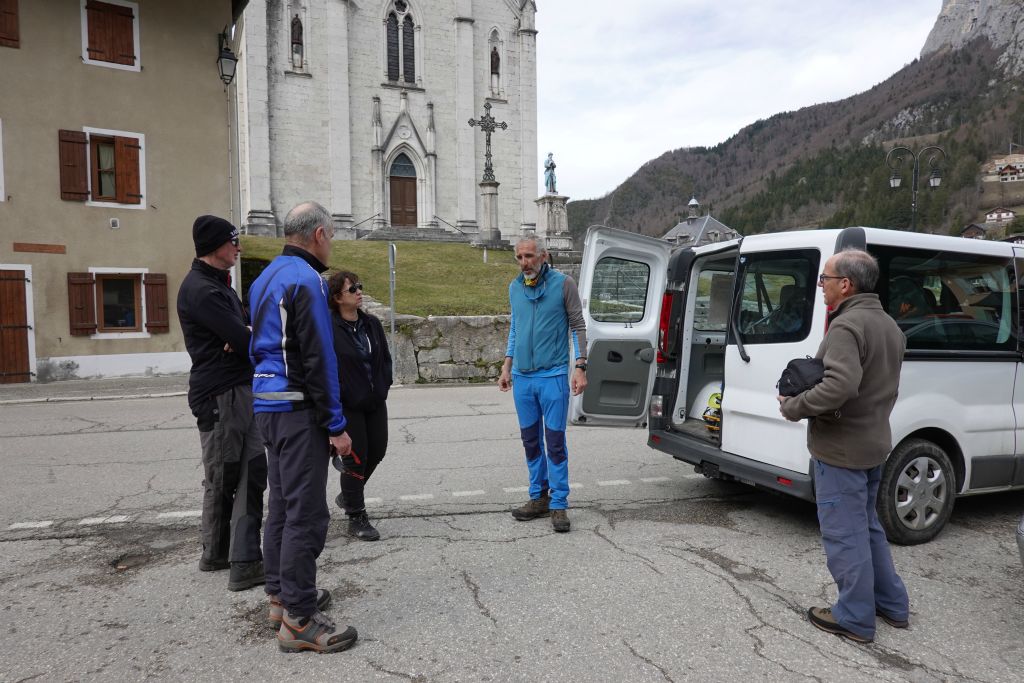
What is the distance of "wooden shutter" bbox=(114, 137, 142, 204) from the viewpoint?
14617mm

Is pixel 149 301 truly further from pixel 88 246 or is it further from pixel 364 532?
pixel 364 532

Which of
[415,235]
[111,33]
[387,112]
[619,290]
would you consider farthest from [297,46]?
[619,290]

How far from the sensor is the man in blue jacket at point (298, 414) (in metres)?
3.12

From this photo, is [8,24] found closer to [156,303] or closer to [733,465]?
[156,303]

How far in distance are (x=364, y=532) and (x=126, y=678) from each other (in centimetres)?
181

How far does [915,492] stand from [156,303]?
48.7ft

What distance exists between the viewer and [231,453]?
3918mm

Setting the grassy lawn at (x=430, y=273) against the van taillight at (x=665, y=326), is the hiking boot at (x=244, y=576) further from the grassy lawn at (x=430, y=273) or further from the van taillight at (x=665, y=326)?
the grassy lawn at (x=430, y=273)

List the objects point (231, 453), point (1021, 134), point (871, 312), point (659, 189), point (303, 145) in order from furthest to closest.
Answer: point (659, 189)
point (1021, 134)
point (303, 145)
point (231, 453)
point (871, 312)

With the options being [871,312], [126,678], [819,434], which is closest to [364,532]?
[126,678]

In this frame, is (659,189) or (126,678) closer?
(126,678)

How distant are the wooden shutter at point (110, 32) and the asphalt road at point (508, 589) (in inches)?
458

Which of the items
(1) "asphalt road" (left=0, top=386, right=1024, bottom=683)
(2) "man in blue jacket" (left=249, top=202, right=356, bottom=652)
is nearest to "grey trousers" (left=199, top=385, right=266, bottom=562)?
(1) "asphalt road" (left=0, top=386, right=1024, bottom=683)

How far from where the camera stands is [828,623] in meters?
3.35
